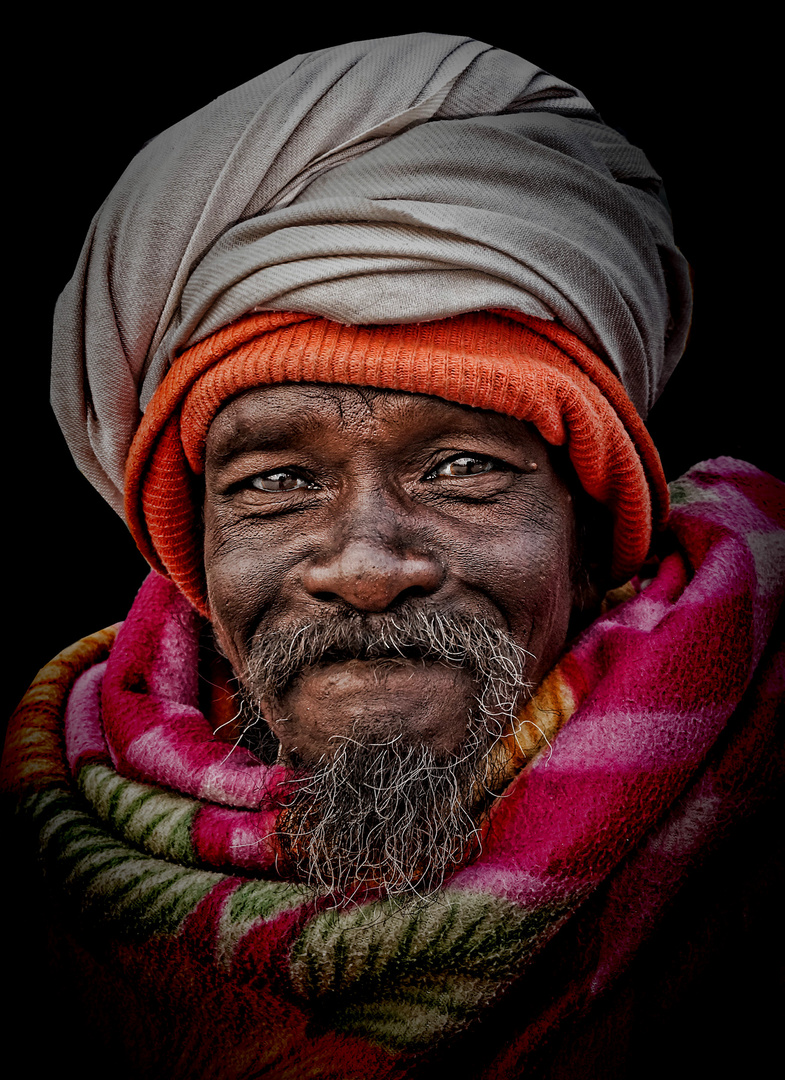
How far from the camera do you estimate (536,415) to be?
4.46 ft

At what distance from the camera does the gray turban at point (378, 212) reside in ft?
4.36

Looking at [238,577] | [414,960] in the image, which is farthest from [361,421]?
[414,960]

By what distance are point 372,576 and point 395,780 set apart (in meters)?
0.33

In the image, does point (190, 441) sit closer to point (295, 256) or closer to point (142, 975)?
point (295, 256)

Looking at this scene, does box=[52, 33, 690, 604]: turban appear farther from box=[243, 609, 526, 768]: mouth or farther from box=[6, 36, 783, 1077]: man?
box=[243, 609, 526, 768]: mouth

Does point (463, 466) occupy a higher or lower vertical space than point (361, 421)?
lower

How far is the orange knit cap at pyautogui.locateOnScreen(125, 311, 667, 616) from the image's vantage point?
1317mm

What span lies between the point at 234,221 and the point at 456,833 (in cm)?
119

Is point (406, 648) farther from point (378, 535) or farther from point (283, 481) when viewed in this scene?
point (283, 481)

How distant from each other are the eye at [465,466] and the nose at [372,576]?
7.5 inches

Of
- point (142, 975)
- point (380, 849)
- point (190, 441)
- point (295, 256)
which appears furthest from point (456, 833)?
point (295, 256)

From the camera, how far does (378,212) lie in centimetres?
133

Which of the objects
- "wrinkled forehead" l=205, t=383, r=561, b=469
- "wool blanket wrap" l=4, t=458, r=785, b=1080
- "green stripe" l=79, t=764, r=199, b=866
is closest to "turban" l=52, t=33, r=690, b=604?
"wrinkled forehead" l=205, t=383, r=561, b=469

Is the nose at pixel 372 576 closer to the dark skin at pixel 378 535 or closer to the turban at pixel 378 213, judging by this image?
the dark skin at pixel 378 535
